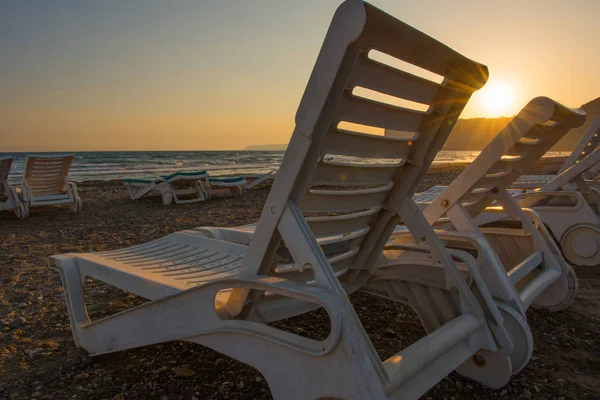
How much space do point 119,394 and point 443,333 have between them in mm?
1606

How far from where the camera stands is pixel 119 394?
205 centimetres

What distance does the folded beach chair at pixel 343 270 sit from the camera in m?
1.28

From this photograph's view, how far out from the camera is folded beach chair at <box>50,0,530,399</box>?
128 centimetres

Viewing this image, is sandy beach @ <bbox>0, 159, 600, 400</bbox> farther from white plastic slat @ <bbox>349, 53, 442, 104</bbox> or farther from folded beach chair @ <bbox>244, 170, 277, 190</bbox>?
folded beach chair @ <bbox>244, 170, 277, 190</bbox>

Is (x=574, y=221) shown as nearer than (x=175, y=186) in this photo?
Yes

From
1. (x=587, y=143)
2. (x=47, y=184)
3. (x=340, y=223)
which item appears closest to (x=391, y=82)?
(x=340, y=223)

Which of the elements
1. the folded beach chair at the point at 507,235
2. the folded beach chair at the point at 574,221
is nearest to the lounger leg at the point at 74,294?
the folded beach chair at the point at 507,235

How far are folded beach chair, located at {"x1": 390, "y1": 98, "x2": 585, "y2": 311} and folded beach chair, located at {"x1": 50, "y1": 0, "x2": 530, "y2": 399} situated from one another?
0.40 m

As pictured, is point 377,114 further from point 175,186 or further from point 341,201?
point 175,186

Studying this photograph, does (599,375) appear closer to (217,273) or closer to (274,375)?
(274,375)

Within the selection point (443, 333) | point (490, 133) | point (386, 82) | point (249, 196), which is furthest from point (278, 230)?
point (490, 133)

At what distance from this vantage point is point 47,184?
8133mm

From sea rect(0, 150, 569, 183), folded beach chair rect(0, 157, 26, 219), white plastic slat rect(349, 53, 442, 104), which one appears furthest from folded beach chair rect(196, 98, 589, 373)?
sea rect(0, 150, 569, 183)

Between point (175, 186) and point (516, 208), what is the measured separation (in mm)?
8628
